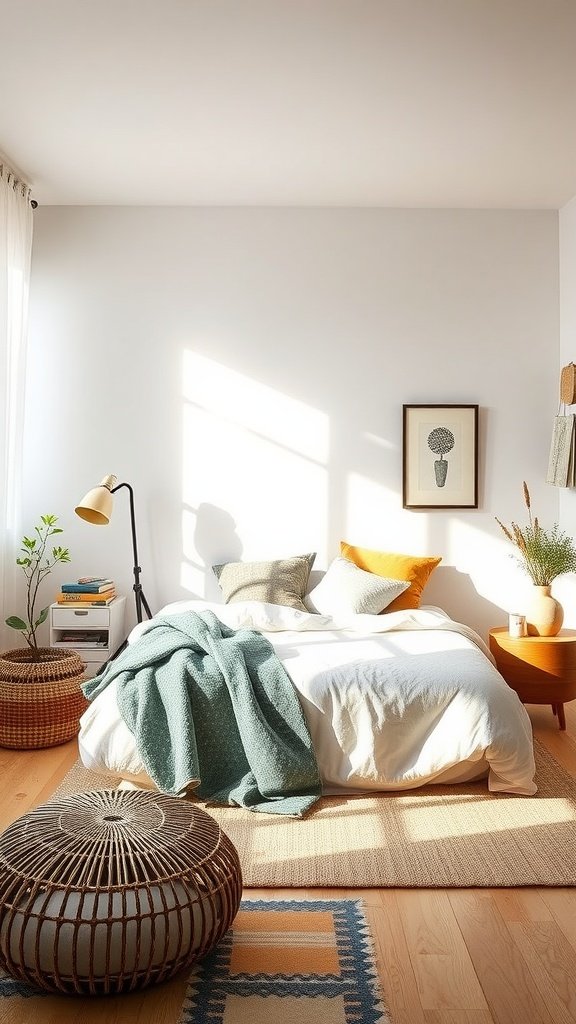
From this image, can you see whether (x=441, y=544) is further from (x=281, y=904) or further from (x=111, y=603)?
(x=281, y=904)

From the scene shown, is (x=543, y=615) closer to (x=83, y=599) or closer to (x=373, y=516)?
(x=373, y=516)

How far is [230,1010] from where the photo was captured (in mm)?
2078

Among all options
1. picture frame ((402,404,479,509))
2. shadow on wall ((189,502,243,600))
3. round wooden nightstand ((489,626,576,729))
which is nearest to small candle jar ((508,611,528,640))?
round wooden nightstand ((489,626,576,729))

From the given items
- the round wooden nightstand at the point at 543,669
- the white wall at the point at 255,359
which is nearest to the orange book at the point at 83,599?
the white wall at the point at 255,359

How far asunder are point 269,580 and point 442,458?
1.29m

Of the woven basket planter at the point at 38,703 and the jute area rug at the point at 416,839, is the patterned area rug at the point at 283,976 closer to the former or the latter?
the jute area rug at the point at 416,839

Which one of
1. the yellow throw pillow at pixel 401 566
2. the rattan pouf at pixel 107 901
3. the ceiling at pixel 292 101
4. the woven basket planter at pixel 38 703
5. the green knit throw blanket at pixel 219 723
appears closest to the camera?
the rattan pouf at pixel 107 901

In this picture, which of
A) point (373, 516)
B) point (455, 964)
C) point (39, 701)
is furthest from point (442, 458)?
point (455, 964)

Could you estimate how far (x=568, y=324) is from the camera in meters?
5.21

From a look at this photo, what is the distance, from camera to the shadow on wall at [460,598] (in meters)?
5.33

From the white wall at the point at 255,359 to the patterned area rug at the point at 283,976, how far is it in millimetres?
2936

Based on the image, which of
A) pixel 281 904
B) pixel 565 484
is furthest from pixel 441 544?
pixel 281 904

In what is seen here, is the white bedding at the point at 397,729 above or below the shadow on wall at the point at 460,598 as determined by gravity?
below

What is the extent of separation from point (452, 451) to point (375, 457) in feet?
1.51
